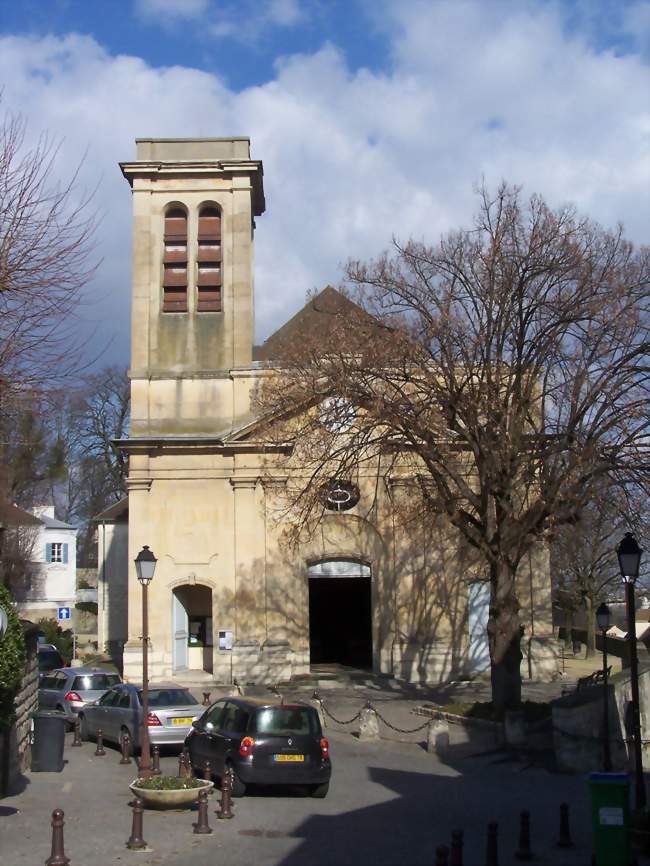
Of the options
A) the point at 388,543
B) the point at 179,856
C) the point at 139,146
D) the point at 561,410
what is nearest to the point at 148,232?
the point at 139,146

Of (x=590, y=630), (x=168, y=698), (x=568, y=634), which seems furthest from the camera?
(x=568, y=634)

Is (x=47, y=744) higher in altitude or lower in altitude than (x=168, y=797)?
higher

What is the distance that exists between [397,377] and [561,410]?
→ 11.8ft

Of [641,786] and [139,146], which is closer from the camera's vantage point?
[641,786]

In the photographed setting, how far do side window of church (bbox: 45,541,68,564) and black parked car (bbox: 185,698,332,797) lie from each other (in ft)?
149

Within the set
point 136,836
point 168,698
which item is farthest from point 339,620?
point 136,836

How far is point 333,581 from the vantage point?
40719mm

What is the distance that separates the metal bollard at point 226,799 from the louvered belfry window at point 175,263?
23.6 m

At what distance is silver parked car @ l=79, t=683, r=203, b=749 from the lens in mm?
20969

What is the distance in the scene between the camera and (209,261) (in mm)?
37219

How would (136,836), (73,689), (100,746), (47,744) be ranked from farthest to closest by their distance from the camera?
(73,689), (100,746), (47,744), (136,836)

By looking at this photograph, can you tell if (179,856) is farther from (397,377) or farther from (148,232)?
(148,232)

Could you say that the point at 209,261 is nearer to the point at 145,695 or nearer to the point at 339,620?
the point at 339,620

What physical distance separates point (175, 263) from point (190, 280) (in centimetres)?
89
